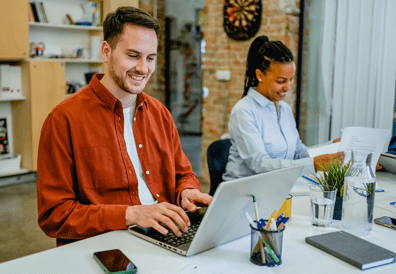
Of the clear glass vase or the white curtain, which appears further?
the white curtain

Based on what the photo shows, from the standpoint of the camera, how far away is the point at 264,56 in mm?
2279

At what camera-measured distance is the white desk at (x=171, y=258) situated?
1.06m

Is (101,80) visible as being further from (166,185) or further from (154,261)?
(154,261)

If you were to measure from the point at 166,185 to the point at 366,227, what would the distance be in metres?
0.79

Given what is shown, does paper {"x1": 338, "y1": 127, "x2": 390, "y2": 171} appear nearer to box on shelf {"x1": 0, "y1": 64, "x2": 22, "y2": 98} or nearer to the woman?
the woman

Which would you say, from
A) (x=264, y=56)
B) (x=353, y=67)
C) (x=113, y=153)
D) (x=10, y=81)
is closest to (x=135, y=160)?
(x=113, y=153)

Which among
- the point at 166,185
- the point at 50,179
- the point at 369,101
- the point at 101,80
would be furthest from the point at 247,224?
the point at 369,101

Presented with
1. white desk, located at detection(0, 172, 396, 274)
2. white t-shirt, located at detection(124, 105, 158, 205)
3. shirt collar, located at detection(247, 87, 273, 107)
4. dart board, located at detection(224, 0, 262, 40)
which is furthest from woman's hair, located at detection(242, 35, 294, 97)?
dart board, located at detection(224, 0, 262, 40)

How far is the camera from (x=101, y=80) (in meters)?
1.65

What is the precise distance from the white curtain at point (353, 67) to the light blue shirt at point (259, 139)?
984mm

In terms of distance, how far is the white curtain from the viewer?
2.99 metres

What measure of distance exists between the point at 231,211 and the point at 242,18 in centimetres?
303

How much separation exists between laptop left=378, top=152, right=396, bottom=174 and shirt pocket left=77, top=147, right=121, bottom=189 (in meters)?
1.45

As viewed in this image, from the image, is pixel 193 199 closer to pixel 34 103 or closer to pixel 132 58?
pixel 132 58
